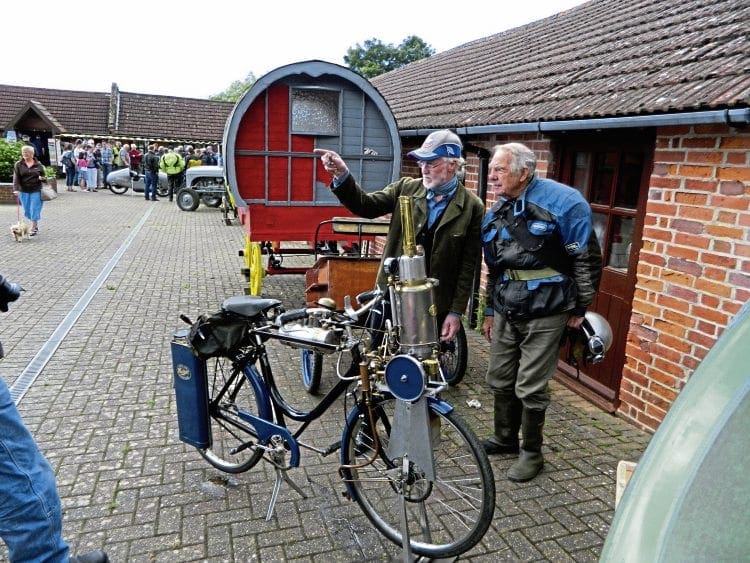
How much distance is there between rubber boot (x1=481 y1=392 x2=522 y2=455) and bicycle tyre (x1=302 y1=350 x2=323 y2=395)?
142 centimetres

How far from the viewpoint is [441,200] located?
364cm

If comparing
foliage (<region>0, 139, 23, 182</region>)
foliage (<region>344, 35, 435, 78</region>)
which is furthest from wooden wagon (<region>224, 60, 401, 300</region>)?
foliage (<region>344, 35, 435, 78</region>)

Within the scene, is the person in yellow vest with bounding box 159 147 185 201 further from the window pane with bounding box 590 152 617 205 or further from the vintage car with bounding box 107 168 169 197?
the window pane with bounding box 590 152 617 205

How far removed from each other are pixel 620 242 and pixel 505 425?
6.40 ft

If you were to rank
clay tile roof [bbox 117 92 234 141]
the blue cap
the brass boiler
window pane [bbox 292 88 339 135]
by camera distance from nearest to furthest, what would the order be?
the brass boiler < the blue cap < window pane [bbox 292 88 339 135] < clay tile roof [bbox 117 92 234 141]

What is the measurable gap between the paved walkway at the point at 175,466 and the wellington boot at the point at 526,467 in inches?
2.4

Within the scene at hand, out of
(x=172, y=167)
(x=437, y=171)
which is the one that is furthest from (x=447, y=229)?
(x=172, y=167)

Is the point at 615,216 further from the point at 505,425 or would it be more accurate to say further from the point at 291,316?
the point at 291,316

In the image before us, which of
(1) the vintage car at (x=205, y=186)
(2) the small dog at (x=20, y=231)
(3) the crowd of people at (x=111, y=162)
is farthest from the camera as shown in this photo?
(3) the crowd of people at (x=111, y=162)

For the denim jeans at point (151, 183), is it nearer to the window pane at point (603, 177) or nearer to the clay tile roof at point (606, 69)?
the clay tile roof at point (606, 69)

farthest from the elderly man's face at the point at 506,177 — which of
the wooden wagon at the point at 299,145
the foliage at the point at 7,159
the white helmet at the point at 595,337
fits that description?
the foliage at the point at 7,159

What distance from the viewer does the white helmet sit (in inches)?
128

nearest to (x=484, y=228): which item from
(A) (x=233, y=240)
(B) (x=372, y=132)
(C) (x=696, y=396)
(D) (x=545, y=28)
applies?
(C) (x=696, y=396)

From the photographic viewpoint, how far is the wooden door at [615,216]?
4.41 metres
